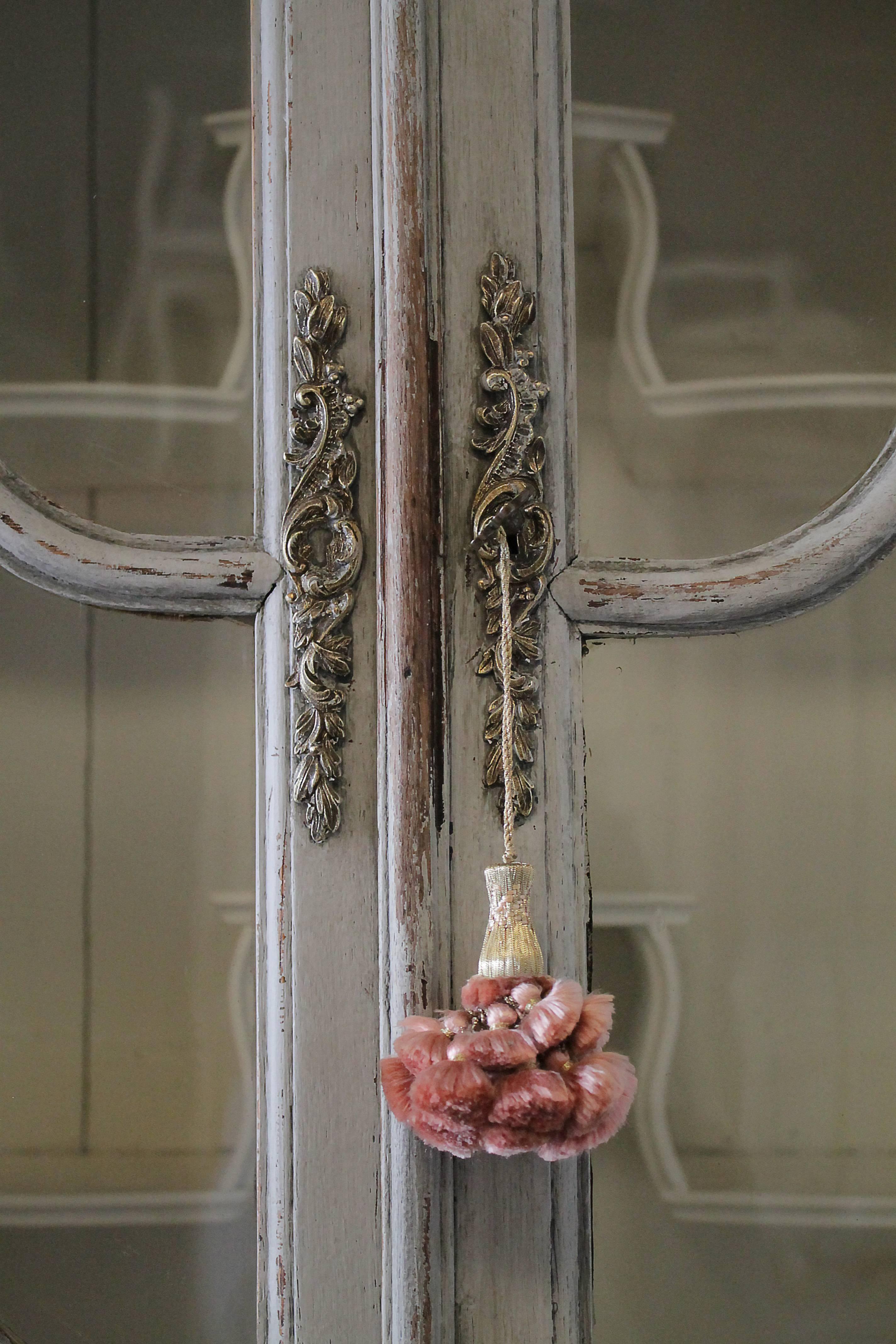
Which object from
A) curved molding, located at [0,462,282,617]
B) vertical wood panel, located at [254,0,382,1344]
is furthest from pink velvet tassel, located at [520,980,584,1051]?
curved molding, located at [0,462,282,617]

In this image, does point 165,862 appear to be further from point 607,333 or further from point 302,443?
point 607,333

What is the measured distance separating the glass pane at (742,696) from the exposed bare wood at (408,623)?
88 millimetres

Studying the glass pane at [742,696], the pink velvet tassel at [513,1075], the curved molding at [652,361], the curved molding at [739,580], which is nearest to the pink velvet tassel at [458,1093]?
the pink velvet tassel at [513,1075]

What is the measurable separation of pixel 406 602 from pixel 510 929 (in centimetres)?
17

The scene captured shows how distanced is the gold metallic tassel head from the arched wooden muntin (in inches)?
1.8

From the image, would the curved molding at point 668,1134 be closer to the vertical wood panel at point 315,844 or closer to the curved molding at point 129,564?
the vertical wood panel at point 315,844

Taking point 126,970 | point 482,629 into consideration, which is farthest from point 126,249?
point 126,970

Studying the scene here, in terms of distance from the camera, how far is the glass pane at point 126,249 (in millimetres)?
634

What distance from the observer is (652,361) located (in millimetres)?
641

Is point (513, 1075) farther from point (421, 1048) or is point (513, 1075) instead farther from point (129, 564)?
point (129, 564)

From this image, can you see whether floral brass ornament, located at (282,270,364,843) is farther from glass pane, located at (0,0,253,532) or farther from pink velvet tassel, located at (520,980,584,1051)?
pink velvet tassel, located at (520,980,584,1051)

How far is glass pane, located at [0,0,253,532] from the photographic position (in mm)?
634

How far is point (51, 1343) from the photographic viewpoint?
1.94 feet

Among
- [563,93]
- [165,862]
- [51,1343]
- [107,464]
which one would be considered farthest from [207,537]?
[51,1343]
